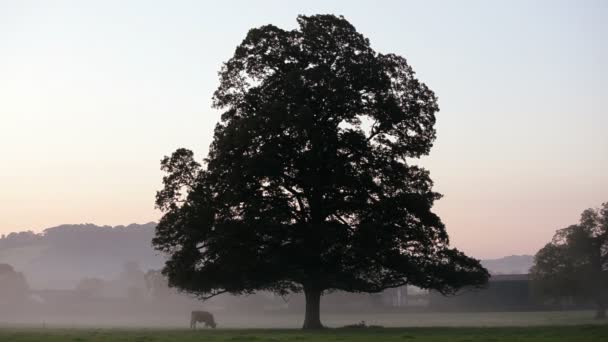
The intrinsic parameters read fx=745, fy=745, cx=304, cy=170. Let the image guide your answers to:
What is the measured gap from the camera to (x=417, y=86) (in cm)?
4694

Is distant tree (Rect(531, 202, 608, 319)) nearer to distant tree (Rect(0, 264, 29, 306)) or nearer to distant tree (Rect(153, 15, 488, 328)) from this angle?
distant tree (Rect(153, 15, 488, 328))

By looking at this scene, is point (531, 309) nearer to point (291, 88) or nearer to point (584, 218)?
point (584, 218)

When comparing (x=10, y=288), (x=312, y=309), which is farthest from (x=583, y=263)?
(x=10, y=288)

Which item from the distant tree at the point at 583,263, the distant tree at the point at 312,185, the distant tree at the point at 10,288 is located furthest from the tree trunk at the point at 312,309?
the distant tree at the point at 10,288

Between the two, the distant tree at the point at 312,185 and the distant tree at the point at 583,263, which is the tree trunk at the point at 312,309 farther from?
the distant tree at the point at 583,263

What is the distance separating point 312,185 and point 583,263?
5510 centimetres

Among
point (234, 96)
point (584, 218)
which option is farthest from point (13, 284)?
point (234, 96)

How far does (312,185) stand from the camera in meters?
44.2

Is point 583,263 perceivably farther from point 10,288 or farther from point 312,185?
point 10,288

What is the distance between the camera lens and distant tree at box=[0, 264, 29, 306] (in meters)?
173

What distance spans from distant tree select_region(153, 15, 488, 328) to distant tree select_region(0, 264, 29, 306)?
467 ft

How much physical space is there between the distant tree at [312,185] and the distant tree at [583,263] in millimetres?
46604

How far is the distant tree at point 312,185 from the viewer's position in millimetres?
43250

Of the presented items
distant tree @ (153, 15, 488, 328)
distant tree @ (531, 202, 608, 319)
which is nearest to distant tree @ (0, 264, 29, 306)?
distant tree @ (531, 202, 608, 319)
